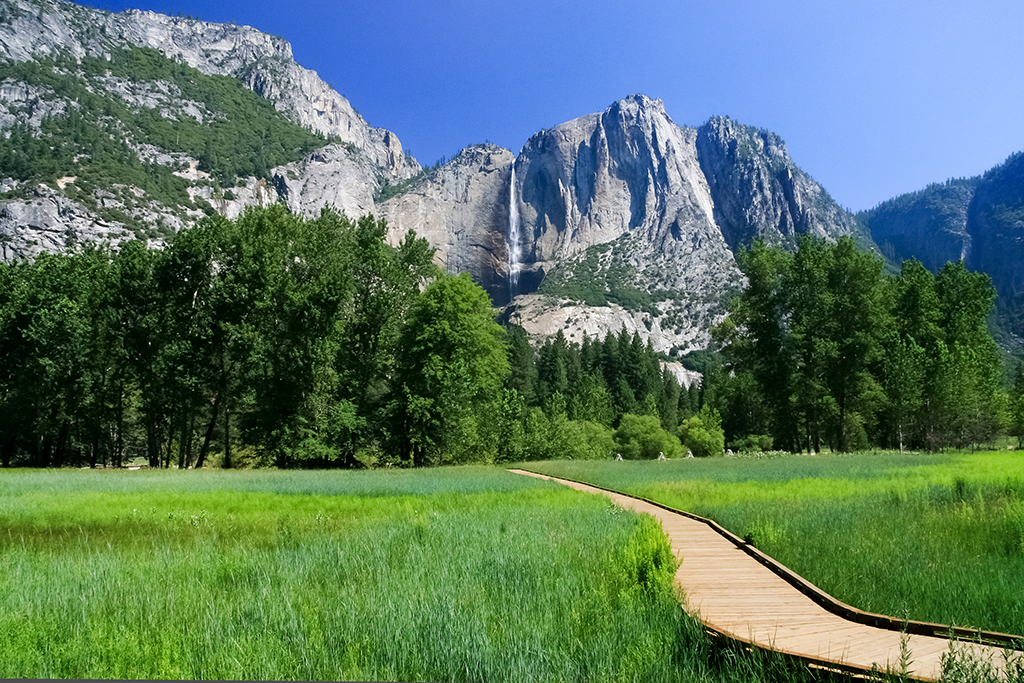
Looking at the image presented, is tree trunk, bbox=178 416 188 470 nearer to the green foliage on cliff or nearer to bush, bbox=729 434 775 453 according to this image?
bush, bbox=729 434 775 453

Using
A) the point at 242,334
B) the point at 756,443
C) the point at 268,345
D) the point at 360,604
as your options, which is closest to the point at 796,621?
the point at 360,604

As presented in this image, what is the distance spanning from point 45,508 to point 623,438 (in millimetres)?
61317

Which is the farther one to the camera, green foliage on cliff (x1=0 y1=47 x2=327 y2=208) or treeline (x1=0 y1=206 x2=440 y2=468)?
green foliage on cliff (x1=0 y1=47 x2=327 y2=208)

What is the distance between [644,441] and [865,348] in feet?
97.4

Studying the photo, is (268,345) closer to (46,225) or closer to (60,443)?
(60,443)

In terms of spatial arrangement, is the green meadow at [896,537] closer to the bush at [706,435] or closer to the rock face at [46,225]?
the bush at [706,435]

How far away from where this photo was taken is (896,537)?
8641 mm

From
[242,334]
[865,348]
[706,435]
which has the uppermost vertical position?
[865,348]

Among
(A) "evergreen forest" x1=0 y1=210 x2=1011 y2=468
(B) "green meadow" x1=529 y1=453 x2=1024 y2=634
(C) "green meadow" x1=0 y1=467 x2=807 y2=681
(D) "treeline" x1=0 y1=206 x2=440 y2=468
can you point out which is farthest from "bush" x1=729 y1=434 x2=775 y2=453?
(C) "green meadow" x1=0 y1=467 x2=807 y2=681

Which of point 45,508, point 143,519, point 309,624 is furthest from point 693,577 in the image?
point 45,508

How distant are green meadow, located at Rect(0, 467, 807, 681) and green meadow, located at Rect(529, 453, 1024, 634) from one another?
2.16 metres

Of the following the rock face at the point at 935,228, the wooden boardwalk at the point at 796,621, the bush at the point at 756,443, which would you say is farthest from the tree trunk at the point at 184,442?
the rock face at the point at 935,228

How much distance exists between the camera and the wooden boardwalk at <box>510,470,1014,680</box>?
430 centimetres

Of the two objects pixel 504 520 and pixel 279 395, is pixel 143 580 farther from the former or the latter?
pixel 279 395
